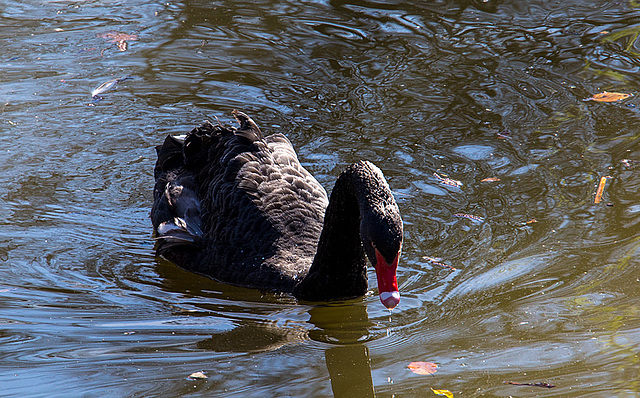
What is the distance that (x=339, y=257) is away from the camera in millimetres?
5215

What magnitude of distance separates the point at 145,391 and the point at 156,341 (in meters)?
0.61

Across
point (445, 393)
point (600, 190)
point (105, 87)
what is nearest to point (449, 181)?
point (600, 190)

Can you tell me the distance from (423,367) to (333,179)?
10.6 ft

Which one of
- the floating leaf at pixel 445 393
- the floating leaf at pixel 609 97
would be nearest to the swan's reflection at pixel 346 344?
the floating leaf at pixel 445 393

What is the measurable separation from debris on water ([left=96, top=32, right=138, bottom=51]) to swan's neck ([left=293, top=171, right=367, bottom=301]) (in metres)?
5.99

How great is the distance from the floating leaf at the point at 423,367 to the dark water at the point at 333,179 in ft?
0.13

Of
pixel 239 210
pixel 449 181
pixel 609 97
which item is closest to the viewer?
pixel 239 210

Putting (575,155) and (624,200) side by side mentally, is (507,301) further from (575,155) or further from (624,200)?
(575,155)

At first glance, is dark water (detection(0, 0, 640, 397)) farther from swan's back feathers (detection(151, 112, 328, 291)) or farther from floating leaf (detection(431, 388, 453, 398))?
swan's back feathers (detection(151, 112, 328, 291))

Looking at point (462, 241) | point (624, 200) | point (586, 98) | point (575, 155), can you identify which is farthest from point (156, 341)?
point (586, 98)

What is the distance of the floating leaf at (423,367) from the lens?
4.11m

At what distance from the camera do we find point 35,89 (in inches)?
353

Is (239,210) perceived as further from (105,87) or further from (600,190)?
(105,87)

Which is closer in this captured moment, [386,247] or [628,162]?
[386,247]
